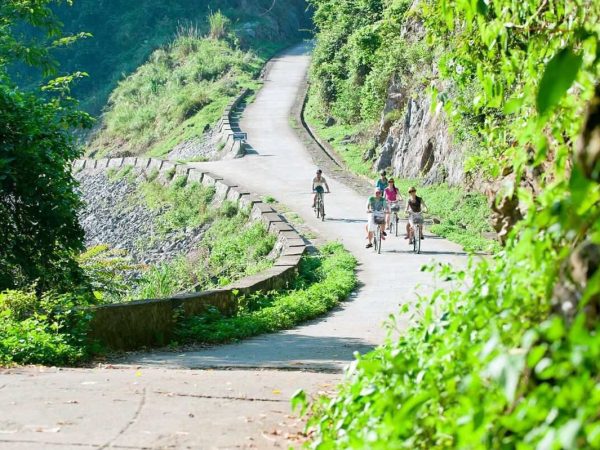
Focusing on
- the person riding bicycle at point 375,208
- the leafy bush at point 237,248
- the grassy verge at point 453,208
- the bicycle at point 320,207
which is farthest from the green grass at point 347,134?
the person riding bicycle at point 375,208

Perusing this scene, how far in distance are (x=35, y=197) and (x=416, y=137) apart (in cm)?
1809

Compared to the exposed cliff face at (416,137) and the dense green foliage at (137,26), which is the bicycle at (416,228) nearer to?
the exposed cliff face at (416,137)

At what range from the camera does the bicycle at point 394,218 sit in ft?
79.9

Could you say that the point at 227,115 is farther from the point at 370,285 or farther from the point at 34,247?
the point at 34,247

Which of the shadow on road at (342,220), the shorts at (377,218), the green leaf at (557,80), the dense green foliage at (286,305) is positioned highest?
the green leaf at (557,80)

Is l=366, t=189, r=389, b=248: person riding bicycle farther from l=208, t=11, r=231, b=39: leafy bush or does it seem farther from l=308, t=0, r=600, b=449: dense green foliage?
l=208, t=11, r=231, b=39: leafy bush

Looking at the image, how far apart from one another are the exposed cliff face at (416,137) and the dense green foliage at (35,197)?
45.3 ft

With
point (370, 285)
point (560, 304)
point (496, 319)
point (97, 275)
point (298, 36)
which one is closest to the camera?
point (560, 304)

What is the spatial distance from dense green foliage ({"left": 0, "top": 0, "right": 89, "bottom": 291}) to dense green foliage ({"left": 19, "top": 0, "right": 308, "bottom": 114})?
47899 mm

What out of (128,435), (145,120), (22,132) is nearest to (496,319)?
(128,435)

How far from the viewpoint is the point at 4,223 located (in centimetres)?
1436

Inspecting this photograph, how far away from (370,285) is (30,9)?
766 centimetres

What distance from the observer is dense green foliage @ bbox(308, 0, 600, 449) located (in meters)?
3.12

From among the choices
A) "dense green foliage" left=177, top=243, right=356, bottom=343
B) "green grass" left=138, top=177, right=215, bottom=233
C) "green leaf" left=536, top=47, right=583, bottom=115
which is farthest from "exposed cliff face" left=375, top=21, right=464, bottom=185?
"green leaf" left=536, top=47, right=583, bottom=115
